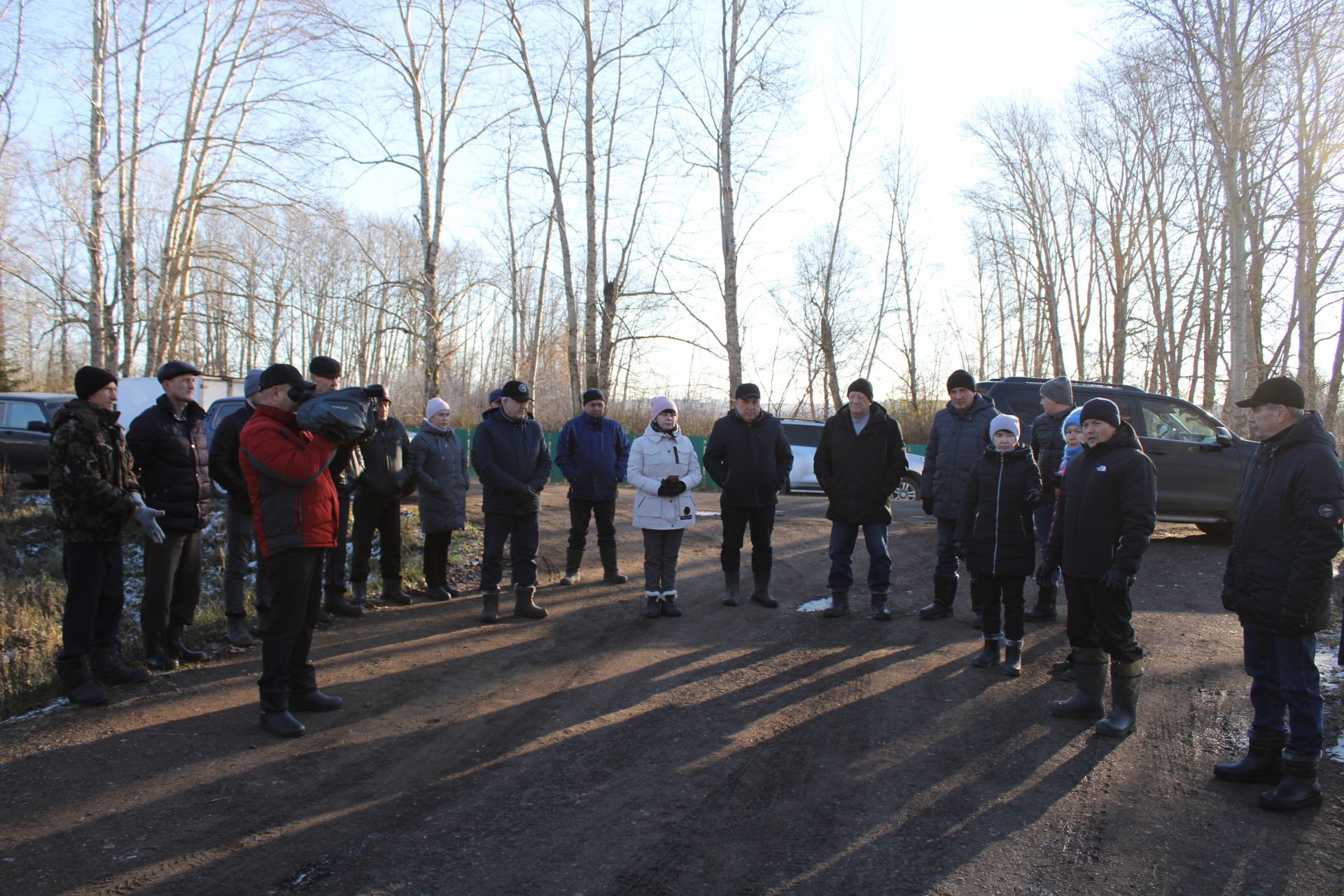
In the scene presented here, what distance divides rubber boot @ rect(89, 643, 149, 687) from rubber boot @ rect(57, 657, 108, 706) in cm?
17

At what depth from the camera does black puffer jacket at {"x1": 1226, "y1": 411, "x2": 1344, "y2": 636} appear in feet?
12.9

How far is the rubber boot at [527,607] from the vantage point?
7.34 m

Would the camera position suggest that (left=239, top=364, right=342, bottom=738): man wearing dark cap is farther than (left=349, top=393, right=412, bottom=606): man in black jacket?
No

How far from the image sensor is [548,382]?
51156mm

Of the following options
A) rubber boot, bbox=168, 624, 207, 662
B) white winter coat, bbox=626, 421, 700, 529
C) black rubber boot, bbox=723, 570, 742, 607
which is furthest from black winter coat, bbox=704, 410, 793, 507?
rubber boot, bbox=168, 624, 207, 662

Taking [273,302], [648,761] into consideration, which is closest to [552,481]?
[273,302]

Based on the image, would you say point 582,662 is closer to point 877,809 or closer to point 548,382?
point 877,809

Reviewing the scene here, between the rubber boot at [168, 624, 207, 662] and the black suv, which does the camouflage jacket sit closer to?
the rubber boot at [168, 624, 207, 662]

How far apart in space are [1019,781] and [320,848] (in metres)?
3.23

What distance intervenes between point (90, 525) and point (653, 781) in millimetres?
3823

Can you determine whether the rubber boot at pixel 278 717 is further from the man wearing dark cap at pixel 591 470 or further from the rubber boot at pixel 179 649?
the man wearing dark cap at pixel 591 470

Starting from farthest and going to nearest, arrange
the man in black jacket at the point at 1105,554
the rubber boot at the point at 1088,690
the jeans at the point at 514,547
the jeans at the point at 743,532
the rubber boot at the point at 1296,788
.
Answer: the jeans at the point at 743,532 → the jeans at the point at 514,547 → the rubber boot at the point at 1088,690 → the man in black jacket at the point at 1105,554 → the rubber boot at the point at 1296,788

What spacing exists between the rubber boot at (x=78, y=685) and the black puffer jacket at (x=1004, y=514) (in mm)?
5788

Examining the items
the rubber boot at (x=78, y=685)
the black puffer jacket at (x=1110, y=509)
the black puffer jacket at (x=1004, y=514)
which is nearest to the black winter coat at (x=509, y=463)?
the rubber boot at (x=78, y=685)
